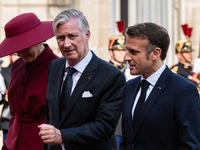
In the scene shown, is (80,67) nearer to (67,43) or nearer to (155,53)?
(67,43)

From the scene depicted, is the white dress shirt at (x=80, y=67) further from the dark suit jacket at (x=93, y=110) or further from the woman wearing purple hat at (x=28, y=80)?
the woman wearing purple hat at (x=28, y=80)

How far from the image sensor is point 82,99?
3.04m

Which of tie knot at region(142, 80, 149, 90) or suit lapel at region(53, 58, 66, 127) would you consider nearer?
tie knot at region(142, 80, 149, 90)

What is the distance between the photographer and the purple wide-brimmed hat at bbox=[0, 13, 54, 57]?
11.9 ft

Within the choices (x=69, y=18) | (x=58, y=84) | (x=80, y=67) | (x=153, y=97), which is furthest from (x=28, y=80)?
(x=153, y=97)

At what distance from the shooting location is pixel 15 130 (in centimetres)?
375

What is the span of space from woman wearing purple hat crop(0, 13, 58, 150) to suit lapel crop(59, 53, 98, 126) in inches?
24.5

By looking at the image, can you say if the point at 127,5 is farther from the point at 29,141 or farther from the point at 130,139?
the point at 130,139

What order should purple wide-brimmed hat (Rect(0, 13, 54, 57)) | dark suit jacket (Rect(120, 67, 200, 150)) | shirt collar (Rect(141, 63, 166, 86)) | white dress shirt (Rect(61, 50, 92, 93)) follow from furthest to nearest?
purple wide-brimmed hat (Rect(0, 13, 54, 57)), white dress shirt (Rect(61, 50, 92, 93)), shirt collar (Rect(141, 63, 166, 86)), dark suit jacket (Rect(120, 67, 200, 150))

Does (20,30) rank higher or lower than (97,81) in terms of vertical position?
higher

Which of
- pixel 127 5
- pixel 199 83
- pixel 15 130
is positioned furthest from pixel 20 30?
pixel 127 5

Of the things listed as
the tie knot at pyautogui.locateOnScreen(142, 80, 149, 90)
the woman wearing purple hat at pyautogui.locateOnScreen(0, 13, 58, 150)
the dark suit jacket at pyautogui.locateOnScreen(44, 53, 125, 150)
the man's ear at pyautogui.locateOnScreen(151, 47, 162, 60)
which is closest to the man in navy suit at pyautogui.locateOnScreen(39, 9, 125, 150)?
the dark suit jacket at pyautogui.locateOnScreen(44, 53, 125, 150)

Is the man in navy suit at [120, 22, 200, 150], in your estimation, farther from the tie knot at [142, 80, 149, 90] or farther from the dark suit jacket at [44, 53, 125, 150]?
the dark suit jacket at [44, 53, 125, 150]

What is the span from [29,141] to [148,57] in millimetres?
1351
